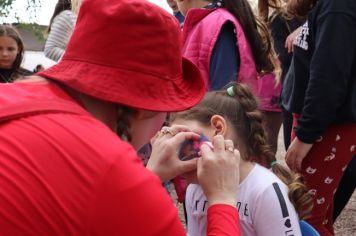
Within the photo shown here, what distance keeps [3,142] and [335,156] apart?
6.05 feet

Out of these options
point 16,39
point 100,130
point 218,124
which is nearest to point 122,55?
point 100,130

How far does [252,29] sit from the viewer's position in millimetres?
2736

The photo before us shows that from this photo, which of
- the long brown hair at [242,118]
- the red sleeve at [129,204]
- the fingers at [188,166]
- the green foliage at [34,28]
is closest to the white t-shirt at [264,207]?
the long brown hair at [242,118]

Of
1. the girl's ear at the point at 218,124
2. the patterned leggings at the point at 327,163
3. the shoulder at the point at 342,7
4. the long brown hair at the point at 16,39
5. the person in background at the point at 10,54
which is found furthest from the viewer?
the long brown hair at the point at 16,39

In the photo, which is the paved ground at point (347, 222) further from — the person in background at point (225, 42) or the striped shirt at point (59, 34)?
the person in background at point (225, 42)

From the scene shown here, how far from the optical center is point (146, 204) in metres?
1.08

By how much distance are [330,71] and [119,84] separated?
1.44m

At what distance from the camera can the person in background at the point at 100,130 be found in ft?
3.42

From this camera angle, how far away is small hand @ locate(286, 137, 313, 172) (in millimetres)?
2596

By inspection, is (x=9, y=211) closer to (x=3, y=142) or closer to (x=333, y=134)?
(x=3, y=142)

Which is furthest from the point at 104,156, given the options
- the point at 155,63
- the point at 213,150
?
the point at 213,150

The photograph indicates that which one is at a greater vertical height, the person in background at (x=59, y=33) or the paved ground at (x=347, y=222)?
the person in background at (x=59, y=33)

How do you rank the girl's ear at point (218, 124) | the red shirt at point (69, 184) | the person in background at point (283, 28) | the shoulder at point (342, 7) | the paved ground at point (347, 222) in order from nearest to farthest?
the red shirt at point (69, 184) < the girl's ear at point (218, 124) < the shoulder at point (342, 7) < the person in background at point (283, 28) < the paved ground at point (347, 222)

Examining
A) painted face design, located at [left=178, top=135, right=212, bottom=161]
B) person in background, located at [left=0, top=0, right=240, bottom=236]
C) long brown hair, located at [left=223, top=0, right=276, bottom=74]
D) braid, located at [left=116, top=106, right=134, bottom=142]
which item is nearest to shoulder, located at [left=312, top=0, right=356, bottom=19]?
long brown hair, located at [left=223, top=0, right=276, bottom=74]
